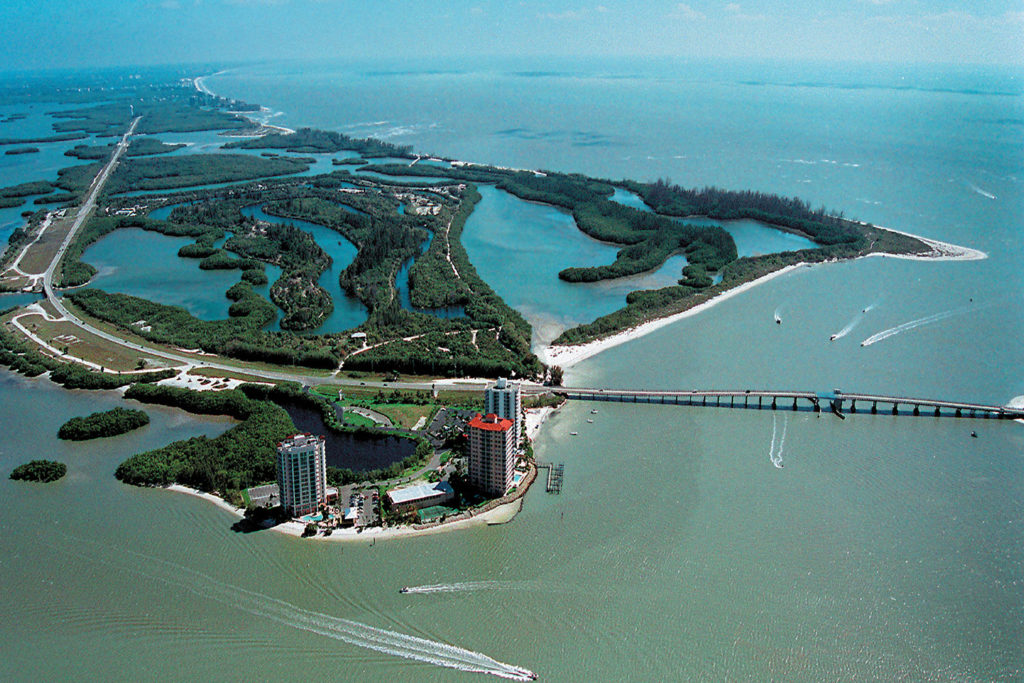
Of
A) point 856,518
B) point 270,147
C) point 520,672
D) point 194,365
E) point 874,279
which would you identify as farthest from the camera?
point 270,147

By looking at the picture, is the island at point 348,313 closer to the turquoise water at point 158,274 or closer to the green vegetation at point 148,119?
the turquoise water at point 158,274

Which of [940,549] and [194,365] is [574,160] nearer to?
[194,365]

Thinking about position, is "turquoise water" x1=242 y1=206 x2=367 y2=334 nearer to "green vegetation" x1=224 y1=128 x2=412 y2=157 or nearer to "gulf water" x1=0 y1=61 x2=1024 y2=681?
"gulf water" x1=0 y1=61 x2=1024 y2=681

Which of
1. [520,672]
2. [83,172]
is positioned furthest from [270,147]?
[520,672]

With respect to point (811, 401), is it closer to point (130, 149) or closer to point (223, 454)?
point (223, 454)

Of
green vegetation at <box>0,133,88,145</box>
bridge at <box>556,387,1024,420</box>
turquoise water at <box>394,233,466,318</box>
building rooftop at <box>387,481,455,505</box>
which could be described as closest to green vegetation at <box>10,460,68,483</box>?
building rooftop at <box>387,481,455,505</box>

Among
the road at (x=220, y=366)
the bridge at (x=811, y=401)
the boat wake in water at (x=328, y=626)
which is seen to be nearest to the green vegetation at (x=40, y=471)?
the boat wake in water at (x=328, y=626)
